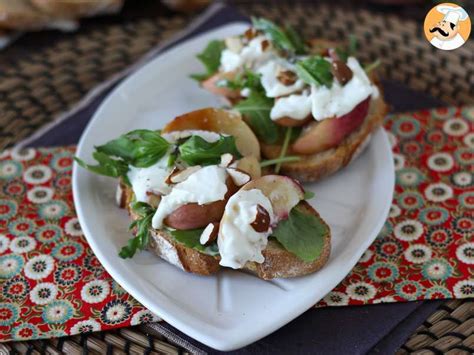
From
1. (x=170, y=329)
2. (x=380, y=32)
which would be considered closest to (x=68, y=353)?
(x=170, y=329)

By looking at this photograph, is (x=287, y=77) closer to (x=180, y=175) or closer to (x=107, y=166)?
(x=180, y=175)

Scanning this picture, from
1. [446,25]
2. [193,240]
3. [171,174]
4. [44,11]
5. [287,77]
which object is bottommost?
[44,11]

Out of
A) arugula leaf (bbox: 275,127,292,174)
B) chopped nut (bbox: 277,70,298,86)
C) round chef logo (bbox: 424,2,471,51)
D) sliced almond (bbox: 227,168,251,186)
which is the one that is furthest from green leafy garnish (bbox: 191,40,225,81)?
round chef logo (bbox: 424,2,471,51)

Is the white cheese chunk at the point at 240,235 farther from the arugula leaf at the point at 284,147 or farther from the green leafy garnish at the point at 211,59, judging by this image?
the green leafy garnish at the point at 211,59

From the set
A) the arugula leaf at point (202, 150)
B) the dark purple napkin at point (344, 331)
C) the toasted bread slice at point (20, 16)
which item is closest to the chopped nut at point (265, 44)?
the arugula leaf at point (202, 150)

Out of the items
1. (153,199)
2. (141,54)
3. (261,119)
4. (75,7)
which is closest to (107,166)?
(153,199)

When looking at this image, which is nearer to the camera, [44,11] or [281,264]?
[281,264]

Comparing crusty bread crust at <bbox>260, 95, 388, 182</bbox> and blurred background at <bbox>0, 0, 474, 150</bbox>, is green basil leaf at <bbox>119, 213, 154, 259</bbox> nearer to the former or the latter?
crusty bread crust at <bbox>260, 95, 388, 182</bbox>
